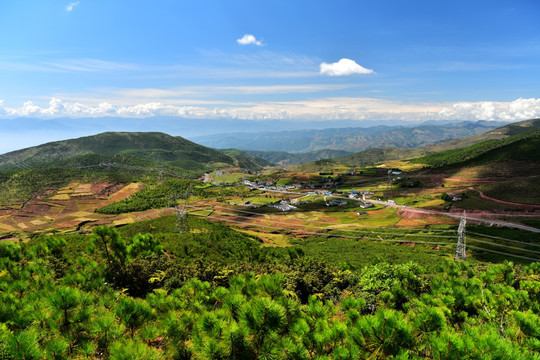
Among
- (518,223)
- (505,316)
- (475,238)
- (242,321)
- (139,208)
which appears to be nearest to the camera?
(242,321)

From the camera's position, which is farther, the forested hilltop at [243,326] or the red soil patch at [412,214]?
the red soil patch at [412,214]

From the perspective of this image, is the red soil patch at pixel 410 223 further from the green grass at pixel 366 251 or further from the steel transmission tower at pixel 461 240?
the steel transmission tower at pixel 461 240

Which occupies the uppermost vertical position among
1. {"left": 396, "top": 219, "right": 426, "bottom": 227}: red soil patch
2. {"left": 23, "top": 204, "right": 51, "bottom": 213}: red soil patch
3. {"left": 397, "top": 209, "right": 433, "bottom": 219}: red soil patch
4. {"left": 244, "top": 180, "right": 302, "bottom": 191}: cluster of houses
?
{"left": 23, "top": 204, "right": 51, "bottom": 213}: red soil patch

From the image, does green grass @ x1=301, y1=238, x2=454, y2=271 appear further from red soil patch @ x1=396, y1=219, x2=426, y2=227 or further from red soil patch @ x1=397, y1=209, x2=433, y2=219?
red soil patch @ x1=397, y1=209, x2=433, y2=219

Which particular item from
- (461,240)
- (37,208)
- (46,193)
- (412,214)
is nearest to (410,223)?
(412,214)

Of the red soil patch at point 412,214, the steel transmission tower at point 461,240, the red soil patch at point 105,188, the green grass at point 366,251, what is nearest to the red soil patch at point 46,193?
the red soil patch at point 105,188

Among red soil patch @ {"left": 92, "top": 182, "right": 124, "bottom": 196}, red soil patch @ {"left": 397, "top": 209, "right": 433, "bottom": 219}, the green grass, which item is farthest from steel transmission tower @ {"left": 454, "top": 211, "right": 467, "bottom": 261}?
red soil patch @ {"left": 92, "top": 182, "right": 124, "bottom": 196}

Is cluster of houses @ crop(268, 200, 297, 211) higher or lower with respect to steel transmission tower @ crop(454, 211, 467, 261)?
lower

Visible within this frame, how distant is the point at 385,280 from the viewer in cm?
2053

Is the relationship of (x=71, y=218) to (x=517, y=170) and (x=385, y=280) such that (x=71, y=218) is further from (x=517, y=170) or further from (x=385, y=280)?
(x=517, y=170)

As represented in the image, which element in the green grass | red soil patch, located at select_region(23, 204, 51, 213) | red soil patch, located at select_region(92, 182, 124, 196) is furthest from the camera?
red soil patch, located at select_region(92, 182, 124, 196)

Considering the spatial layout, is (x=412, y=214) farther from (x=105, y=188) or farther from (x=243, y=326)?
(x=105, y=188)

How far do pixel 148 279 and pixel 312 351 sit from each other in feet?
48.7

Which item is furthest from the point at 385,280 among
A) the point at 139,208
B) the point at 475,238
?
the point at 139,208
